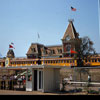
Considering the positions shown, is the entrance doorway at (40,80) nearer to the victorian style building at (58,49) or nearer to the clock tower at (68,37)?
the victorian style building at (58,49)

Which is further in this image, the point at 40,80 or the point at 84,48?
the point at 84,48

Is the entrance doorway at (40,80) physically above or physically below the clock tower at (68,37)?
below

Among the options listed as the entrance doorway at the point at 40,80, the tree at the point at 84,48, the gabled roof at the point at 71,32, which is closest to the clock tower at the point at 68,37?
the gabled roof at the point at 71,32

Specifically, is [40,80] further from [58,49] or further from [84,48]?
[58,49]

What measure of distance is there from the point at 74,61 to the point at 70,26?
53.7 ft

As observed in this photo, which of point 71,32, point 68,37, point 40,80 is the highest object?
point 71,32

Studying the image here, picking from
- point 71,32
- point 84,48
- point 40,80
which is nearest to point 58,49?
point 71,32

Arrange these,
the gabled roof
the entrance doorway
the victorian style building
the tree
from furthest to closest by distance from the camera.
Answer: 1. the gabled roof
2. the victorian style building
3. the tree
4. the entrance doorway

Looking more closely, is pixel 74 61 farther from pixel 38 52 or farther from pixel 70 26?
pixel 38 52

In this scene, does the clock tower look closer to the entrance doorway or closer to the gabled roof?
the gabled roof

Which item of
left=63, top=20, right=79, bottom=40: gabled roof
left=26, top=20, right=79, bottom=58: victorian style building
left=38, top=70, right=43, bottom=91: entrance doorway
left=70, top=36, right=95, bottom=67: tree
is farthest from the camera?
left=63, top=20, right=79, bottom=40: gabled roof

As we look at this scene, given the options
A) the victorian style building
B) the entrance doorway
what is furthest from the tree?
the entrance doorway

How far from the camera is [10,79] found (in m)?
16.1

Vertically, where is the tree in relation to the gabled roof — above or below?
below
